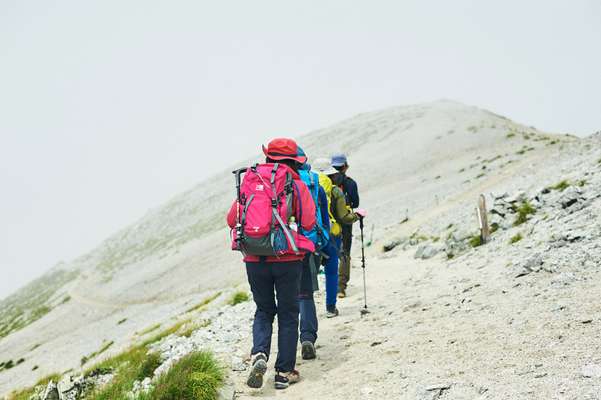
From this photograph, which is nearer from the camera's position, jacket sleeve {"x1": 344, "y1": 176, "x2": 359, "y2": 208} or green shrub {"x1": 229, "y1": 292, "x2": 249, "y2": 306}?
jacket sleeve {"x1": 344, "y1": 176, "x2": 359, "y2": 208}

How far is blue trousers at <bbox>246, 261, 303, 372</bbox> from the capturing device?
6219 mm

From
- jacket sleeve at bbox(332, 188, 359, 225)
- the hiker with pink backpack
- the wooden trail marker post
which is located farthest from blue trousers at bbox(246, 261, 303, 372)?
the wooden trail marker post

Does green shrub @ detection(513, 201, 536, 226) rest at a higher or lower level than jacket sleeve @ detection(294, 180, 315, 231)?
lower

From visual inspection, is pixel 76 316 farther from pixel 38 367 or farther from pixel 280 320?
pixel 280 320

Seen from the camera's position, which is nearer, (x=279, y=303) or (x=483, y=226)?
(x=279, y=303)

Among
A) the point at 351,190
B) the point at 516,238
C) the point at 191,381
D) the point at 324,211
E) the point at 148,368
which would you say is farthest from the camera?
the point at 516,238

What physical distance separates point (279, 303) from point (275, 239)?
3.25 feet

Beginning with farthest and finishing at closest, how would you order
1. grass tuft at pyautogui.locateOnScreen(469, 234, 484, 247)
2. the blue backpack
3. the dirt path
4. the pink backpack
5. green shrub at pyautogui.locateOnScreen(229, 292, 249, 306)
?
1. green shrub at pyautogui.locateOnScreen(229, 292, 249, 306)
2. grass tuft at pyautogui.locateOnScreen(469, 234, 484, 247)
3. the blue backpack
4. the pink backpack
5. the dirt path

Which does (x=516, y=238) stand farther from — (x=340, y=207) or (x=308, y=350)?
(x=308, y=350)

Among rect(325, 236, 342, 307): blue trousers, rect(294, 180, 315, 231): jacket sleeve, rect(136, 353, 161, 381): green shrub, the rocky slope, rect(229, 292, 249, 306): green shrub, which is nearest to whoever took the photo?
the rocky slope

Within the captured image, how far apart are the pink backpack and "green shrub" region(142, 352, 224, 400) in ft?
5.36

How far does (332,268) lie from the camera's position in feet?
30.3

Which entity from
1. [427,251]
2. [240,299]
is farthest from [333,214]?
[427,251]

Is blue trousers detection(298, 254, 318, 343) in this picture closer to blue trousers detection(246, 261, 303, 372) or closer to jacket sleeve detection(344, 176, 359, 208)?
blue trousers detection(246, 261, 303, 372)
